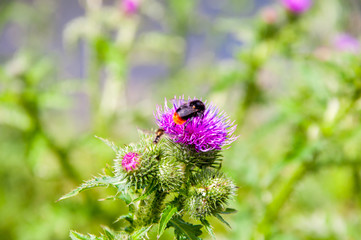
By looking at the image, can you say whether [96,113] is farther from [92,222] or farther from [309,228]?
[309,228]

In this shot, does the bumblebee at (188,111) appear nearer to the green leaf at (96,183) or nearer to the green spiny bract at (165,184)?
the green spiny bract at (165,184)

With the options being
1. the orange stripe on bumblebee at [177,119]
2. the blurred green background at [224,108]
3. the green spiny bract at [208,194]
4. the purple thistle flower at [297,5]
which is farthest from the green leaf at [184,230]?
the purple thistle flower at [297,5]

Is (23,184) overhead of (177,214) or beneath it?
overhead

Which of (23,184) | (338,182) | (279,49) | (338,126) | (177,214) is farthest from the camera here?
(338,182)

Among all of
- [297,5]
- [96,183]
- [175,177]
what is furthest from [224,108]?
[96,183]

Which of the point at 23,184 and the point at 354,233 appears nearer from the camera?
the point at 354,233

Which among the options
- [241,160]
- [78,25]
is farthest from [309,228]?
[78,25]

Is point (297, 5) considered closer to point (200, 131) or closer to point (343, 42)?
point (343, 42)
